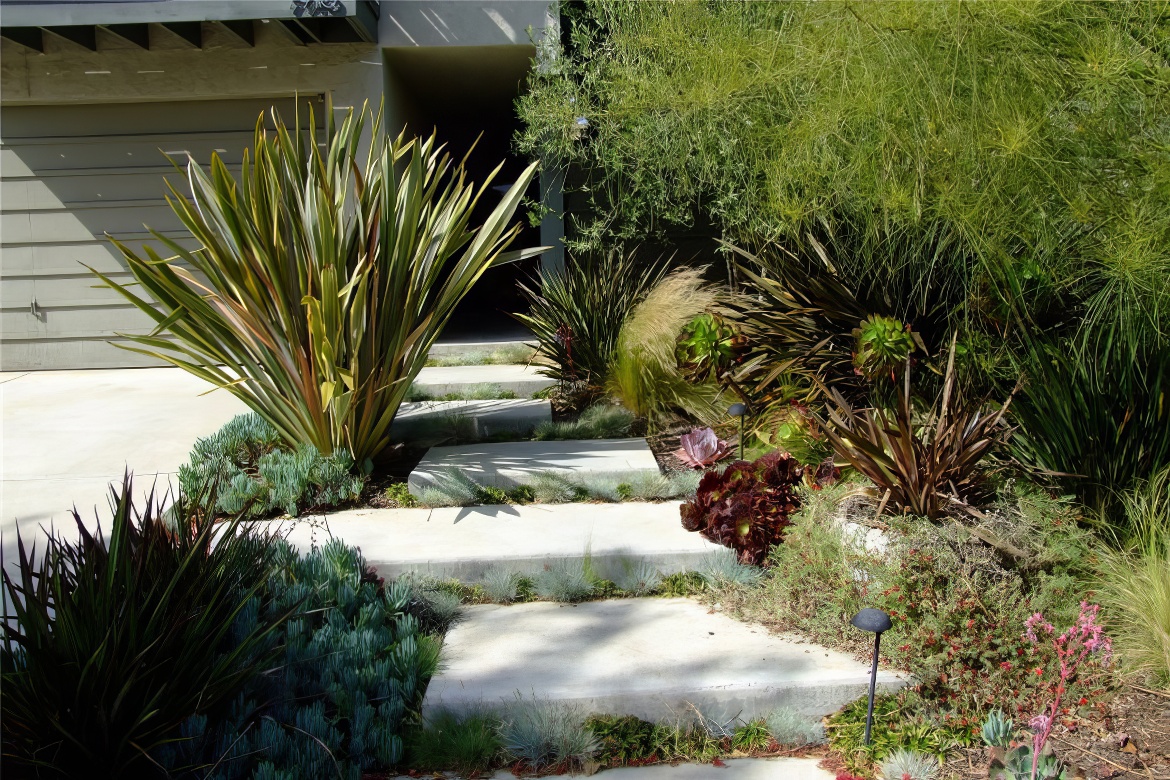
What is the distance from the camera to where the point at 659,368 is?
6453 millimetres

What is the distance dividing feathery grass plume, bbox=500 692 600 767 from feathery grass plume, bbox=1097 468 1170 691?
6.36 feet

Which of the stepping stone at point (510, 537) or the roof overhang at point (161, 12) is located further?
the roof overhang at point (161, 12)

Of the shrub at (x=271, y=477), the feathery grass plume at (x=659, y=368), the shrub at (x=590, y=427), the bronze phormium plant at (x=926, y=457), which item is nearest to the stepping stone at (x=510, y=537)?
the shrub at (x=271, y=477)

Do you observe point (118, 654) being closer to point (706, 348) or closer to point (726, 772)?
point (726, 772)

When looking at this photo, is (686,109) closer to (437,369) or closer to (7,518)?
(437,369)

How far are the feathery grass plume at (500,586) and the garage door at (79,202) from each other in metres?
6.51

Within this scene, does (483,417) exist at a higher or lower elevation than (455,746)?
higher

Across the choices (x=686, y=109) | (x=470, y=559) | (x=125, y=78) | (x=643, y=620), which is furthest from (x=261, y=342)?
(x=125, y=78)

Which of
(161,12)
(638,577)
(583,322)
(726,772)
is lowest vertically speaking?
(726,772)

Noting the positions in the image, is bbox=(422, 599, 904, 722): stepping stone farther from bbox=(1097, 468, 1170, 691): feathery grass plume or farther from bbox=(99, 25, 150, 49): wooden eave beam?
bbox=(99, 25, 150, 49): wooden eave beam

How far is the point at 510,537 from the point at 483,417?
1.97 meters

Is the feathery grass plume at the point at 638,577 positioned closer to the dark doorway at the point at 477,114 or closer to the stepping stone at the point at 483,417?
the stepping stone at the point at 483,417

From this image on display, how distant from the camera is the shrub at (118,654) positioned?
2.49 metres

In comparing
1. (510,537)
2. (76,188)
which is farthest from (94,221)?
(510,537)
